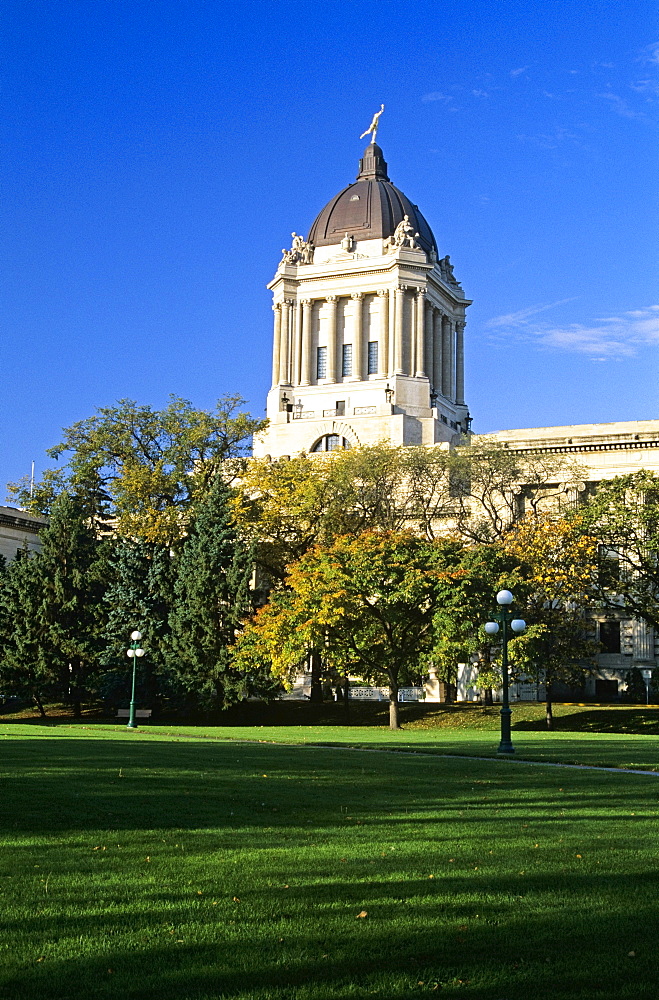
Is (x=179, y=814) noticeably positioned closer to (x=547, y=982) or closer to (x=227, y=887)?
(x=227, y=887)

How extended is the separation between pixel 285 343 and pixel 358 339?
6360 mm

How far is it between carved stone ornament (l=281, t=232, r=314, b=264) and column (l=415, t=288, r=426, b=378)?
1032cm

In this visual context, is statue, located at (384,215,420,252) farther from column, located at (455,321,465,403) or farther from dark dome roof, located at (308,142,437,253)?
column, located at (455,321,465,403)

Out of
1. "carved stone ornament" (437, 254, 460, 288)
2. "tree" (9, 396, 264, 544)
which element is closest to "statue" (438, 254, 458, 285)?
"carved stone ornament" (437, 254, 460, 288)

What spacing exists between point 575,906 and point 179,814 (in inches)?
221

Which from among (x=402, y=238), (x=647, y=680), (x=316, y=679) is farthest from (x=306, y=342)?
(x=647, y=680)

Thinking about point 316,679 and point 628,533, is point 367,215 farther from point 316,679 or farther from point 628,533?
point 628,533

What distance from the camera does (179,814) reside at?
42.6 feet

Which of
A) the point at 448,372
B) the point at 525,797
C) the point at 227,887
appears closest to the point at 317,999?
the point at 227,887

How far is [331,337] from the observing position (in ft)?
295

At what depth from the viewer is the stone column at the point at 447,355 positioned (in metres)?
93.4

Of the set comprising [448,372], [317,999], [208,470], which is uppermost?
[448,372]

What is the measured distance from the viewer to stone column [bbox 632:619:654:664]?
64250 millimetres

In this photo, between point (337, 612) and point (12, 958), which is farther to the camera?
point (337, 612)
